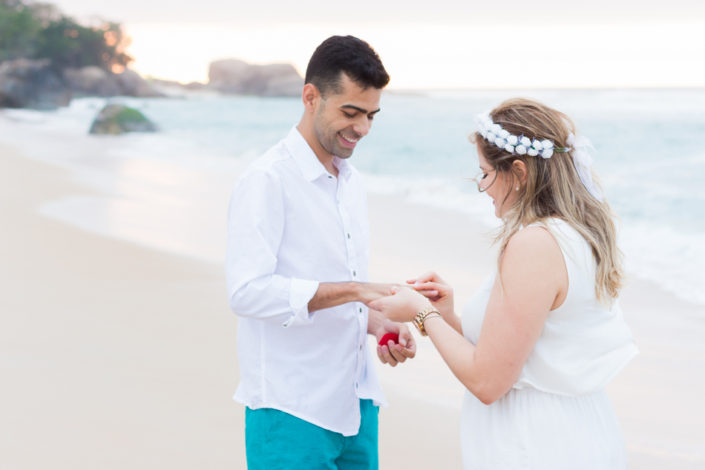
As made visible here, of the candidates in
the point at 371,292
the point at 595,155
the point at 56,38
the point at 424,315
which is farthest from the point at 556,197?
the point at 56,38

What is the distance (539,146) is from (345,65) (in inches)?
32.2

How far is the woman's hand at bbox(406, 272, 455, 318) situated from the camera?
285cm

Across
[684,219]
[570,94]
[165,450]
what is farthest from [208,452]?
Answer: [570,94]

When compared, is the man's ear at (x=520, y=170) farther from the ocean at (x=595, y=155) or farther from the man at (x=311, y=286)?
the man at (x=311, y=286)

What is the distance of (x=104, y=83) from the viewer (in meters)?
69.8

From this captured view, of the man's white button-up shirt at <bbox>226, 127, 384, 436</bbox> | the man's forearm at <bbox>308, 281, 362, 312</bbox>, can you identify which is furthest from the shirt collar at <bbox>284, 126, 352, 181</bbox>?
the man's forearm at <bbox>308, 281, 362, 312</bbox>

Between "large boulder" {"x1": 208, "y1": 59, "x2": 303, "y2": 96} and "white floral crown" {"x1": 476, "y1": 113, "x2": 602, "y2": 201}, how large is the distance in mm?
91105

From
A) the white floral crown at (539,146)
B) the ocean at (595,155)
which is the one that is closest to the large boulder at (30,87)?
the ocean at (595,155)

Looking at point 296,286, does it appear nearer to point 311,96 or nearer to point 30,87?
point 311,96

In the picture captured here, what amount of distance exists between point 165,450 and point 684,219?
10.5m

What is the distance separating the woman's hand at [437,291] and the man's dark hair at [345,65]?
730mm

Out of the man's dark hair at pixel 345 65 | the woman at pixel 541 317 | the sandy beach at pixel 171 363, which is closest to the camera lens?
the woman at pixel 541 317

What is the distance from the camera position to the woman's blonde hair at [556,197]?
2.34 m

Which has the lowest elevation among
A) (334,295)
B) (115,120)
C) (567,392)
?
(115,120)
